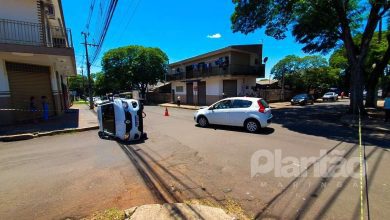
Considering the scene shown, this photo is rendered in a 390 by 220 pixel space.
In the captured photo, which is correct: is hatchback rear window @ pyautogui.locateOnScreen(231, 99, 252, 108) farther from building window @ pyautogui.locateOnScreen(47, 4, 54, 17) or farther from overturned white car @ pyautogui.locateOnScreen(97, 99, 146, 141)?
building window @ pyautogui.locateOnScreen(47, 4, 54, 17)

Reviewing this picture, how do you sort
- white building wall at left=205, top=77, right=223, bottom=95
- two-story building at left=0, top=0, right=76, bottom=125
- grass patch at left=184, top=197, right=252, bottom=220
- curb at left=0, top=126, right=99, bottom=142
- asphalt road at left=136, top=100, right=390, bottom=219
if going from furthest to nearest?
white building wall at left=205, top=77, right=223, bottom=95 < two-story building at left=0, top=0, right=76, bottom=125 < curb at left=0, top=126, right=99, bottom=142 < asphalt road at left=136, top=100, right=390, bottom=219 < grass patch at left=184, top=197, right=252, bottom=220

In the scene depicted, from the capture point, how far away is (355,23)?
17.9 m

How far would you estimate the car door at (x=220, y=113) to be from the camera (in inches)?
413

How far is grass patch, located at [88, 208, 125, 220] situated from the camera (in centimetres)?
331

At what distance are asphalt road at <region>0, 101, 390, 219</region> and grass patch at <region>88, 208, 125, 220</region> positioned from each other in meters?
0.21

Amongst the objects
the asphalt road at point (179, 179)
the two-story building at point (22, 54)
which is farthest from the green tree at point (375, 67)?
the two-story building at point (22, 54)

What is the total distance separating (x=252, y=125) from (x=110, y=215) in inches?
293

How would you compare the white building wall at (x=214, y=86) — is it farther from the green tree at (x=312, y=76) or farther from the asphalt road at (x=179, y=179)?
the asphalt road at (x=179, y=179)

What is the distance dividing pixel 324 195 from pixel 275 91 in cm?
2775

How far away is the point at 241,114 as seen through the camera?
32.7ft

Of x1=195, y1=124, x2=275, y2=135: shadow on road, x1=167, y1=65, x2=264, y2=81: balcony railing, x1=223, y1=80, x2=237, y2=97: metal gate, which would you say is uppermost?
x1=167, y1=65, x2=264, y2=81: balcony railing

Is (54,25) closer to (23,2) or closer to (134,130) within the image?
(23,2)

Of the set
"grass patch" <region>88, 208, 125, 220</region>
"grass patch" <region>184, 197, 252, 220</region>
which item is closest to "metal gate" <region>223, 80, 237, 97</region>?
"grass patch" <region>184, 197, 252, 220</region>

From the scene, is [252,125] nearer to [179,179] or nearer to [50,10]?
[179,179]
